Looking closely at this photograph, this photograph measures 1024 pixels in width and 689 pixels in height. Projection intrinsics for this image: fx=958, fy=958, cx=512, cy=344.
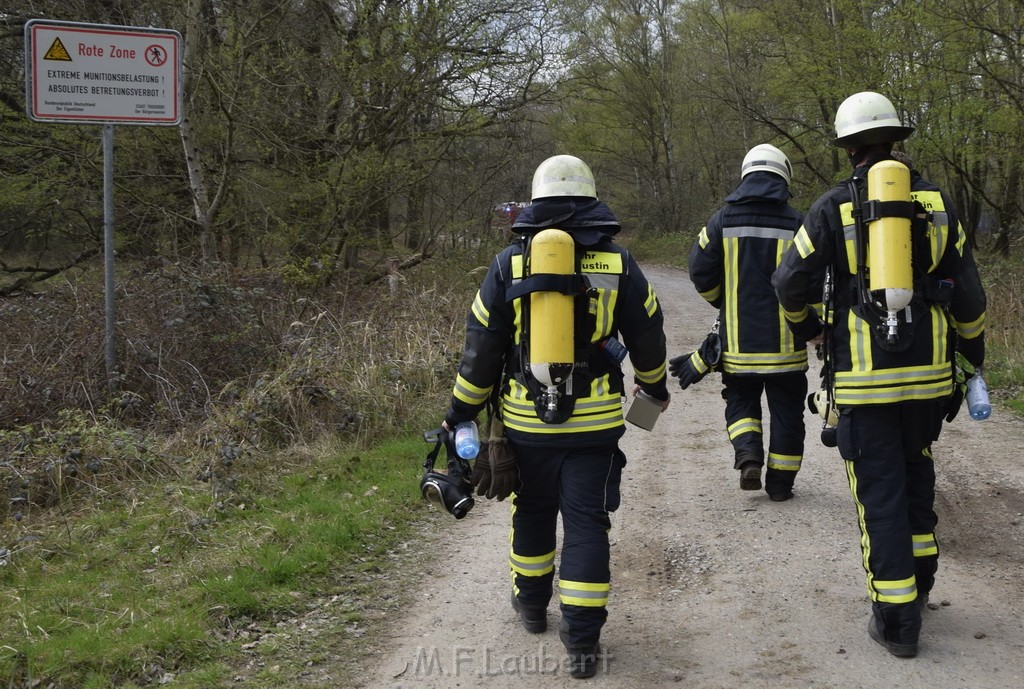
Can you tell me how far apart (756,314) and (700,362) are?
465mm

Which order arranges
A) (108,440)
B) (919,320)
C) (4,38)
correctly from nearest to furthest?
1. (919,320)
2. (108,440)
3. (4,38)

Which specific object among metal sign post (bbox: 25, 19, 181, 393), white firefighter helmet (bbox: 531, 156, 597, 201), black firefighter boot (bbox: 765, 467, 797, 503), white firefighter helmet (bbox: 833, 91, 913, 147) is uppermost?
metal sign post (bbox: 25, 19, 181, 393)

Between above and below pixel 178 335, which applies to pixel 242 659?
below

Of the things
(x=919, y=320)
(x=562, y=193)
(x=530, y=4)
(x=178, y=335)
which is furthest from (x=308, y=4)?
(x=919, y=320)

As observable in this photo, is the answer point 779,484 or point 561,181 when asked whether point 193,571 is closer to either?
point 561,181

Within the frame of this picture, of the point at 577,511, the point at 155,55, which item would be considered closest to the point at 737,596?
Result: the point at 577,511

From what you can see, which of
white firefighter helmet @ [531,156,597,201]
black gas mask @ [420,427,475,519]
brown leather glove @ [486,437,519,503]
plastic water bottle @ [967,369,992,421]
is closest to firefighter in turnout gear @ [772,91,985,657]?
plastic water bottle @ [967,369,992,421]

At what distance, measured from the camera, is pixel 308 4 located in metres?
11.9

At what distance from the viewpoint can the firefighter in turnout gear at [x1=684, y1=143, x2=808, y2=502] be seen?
5.62 metres

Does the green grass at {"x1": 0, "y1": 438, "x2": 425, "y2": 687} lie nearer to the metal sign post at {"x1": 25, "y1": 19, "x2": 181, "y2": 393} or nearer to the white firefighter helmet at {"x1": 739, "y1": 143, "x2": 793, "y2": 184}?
the metal sign post at {"x1": 25, "y1": 19, "x2": 181, "y2": 393}

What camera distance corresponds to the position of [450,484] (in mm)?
3994

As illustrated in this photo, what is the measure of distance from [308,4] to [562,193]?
9305 mm

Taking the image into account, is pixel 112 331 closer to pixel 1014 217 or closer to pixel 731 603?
pixel 731 603

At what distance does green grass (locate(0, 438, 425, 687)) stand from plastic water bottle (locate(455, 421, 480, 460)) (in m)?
1.10
